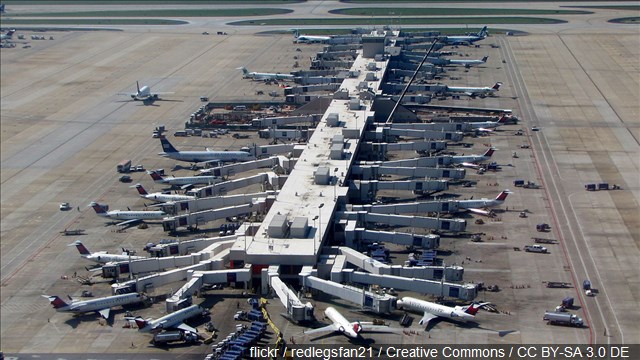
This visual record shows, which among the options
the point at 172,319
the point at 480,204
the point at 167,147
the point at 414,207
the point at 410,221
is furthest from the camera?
the point at 167,147

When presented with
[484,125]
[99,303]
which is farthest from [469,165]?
[99,303]

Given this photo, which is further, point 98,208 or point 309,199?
point 98,208

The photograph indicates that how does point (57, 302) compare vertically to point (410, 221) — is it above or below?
below

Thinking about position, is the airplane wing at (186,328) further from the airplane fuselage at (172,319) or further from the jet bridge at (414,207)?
the jet bridge at (414,207)

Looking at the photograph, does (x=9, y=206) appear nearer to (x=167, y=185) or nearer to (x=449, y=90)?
(x=167, y=185)

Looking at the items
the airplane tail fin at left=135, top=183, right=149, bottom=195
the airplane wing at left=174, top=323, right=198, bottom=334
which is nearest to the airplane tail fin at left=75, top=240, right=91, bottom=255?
the airplane tail fin at left=135, top=183, right=149, bottom=195

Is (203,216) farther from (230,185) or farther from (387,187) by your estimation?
(387,187)

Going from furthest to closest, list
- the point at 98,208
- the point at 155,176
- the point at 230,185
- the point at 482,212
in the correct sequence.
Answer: the point at 155,176
the point at 230,185
the point at 98,208
the point at 482,212

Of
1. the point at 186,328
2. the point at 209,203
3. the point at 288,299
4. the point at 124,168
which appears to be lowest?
the point at 124,168
